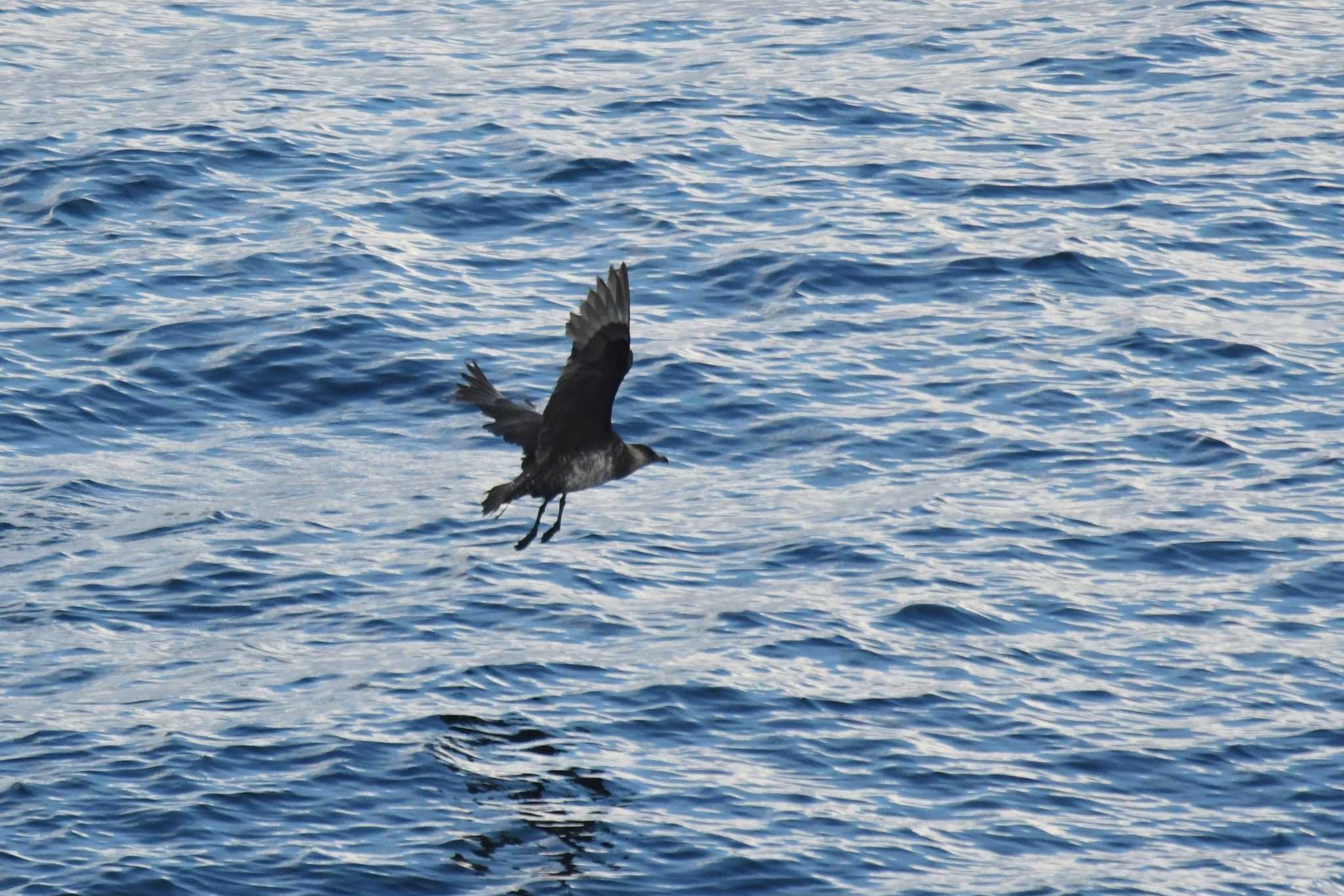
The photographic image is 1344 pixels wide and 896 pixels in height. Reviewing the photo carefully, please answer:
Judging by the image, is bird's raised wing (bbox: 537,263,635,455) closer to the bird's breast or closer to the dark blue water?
the bird's breast

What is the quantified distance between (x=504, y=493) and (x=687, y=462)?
589 centimetres

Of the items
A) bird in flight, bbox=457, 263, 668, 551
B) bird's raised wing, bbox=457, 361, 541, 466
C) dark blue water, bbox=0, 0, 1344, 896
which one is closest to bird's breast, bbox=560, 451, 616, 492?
bird in flight, bbox=457, 263, 668, 551

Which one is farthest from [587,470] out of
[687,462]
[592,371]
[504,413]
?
[687,462]

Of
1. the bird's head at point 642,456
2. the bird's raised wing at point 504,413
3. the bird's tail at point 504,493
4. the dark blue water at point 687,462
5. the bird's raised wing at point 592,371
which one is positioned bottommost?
the dark blue water at point 687,462

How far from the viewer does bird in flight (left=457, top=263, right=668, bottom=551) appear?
13.5 meters

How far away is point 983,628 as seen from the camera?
56.0ft

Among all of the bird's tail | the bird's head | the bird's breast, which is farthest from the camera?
the bird's head

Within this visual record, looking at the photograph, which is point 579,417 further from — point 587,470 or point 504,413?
Answer: point 504,413

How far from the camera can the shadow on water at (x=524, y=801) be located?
13.5m

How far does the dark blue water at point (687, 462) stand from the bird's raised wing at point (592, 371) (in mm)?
2213

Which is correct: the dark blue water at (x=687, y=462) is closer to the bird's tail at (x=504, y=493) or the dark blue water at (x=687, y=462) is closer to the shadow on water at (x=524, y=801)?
the shadow on water at (x=524, y=801)

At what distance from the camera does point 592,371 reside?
1386cm

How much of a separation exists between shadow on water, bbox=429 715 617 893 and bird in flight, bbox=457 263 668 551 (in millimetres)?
1426

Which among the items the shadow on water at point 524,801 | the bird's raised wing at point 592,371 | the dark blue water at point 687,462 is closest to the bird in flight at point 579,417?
the bird's raised wing at point 592,371
